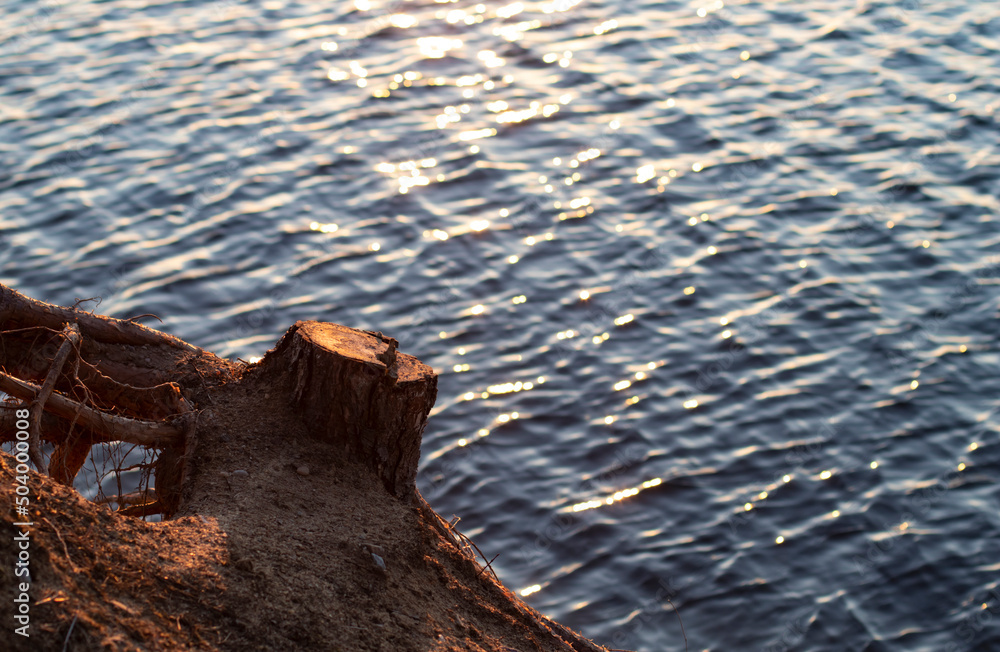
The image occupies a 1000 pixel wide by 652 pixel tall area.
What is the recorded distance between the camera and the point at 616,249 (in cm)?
1102

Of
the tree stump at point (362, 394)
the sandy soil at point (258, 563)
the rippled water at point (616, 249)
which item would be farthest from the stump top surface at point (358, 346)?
the rippled water at point (616, 249)

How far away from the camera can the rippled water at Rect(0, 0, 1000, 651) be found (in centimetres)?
780

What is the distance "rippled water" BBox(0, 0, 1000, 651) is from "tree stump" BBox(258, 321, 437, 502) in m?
3.25

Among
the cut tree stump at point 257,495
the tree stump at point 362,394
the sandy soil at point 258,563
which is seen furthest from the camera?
the tree stump at point 362,394

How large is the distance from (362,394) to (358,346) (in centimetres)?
28

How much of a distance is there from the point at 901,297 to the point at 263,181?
8.26 metres

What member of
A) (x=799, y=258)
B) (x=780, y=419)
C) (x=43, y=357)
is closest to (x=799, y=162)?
(x=799, y=258)

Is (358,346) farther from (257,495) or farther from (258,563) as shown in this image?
(258,563)

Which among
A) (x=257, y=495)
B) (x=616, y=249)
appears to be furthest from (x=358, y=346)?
(x=616, y=249)

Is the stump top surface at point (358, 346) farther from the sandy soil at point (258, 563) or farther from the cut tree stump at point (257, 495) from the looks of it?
the sandy soil at point (258, 563)

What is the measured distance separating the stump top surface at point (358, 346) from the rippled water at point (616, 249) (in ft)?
11.4

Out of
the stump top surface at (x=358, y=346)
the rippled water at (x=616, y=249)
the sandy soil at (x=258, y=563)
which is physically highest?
the stump top surface at (x=358, y=346)

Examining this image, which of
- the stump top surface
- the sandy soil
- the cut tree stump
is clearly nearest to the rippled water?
the sandy soil

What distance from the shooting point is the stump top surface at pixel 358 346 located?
455cm
